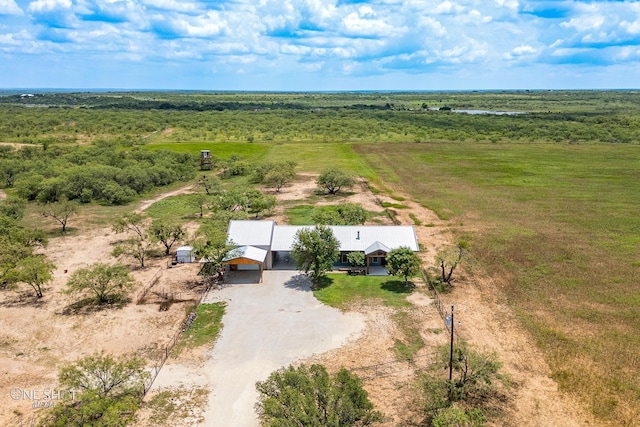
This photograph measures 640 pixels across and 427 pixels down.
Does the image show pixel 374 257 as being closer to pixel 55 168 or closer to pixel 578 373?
pixel 578 373

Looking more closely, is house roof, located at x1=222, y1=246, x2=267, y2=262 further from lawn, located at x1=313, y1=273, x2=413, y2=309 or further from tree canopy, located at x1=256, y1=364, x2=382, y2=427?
tree canopy, located at x1=256, y1=364, x2=382, y2=427

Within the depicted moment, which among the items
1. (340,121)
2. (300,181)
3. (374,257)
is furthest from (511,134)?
(374,257)

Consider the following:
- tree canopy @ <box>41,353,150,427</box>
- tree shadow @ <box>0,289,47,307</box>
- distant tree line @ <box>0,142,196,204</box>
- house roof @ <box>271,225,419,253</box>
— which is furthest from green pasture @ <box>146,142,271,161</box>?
tree canopy @ <box>41,353,150,427</box>

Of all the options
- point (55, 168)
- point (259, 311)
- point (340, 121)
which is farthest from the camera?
point (340, 121)

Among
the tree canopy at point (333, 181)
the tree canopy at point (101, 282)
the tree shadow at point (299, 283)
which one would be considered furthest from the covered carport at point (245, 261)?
the tree canopy at point (333, 181)

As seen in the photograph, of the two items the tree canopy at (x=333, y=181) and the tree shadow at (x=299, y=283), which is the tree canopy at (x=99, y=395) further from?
the tree canopy at (x=333, y=181)

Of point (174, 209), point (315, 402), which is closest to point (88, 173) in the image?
point (174, 209)
